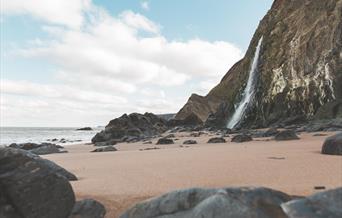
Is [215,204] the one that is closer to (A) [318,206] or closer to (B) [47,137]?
(A) [318,206]

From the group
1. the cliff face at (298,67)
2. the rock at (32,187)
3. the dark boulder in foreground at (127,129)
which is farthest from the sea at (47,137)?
the rock at (32,187)

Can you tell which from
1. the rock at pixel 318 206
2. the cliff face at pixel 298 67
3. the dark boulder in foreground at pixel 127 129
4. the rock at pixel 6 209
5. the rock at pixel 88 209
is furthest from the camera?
the dark boulder in foreground at pixel 127 129

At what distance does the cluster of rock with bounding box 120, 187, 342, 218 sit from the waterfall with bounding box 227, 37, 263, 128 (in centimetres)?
3227

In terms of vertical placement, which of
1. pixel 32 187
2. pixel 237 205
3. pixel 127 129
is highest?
pixel 127 129

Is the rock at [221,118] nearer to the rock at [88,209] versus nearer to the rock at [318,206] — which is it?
the rock at [88,209]

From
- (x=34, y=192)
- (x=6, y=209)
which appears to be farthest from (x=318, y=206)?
(x=6, y=209)

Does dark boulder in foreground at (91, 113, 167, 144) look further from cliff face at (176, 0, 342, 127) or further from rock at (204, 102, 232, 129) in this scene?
cliff face at (176, 0, 342, 127)

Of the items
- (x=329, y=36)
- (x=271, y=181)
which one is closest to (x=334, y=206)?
(x=271, y=181)

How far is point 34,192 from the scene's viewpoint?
3832 mm

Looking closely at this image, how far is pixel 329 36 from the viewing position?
93.5 ft

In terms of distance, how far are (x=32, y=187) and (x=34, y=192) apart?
50 millimetres

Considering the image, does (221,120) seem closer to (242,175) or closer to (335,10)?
(335,10)

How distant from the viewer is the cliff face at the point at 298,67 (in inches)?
1057

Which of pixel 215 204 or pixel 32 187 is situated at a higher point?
pixel 32 187
